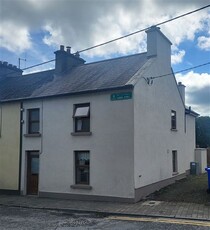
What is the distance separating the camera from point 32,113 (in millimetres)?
17094

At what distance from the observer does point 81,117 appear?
15.2 m

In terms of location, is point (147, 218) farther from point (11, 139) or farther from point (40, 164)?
point (11, 139)

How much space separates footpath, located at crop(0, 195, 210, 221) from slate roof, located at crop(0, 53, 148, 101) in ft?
17.1

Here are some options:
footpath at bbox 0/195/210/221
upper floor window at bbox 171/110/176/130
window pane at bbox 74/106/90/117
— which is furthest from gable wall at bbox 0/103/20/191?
upper floor window at bbox 171/110/176/130

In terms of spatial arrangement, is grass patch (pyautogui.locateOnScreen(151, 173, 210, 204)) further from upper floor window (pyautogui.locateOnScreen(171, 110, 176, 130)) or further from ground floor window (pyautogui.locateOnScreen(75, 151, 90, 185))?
upper floor window (pyautogui.locateOnScreen(171, 110, 176, 130))

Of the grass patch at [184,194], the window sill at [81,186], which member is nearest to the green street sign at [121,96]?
the window sill at [81,186]

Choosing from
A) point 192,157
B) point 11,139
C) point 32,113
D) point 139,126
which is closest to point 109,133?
point 139,126

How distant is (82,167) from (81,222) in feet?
15.9

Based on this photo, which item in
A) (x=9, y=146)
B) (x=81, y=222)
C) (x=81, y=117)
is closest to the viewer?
(x=81, y=222)

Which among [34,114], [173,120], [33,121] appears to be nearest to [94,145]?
[33,121]

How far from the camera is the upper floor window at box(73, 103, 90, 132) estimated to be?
1497cm

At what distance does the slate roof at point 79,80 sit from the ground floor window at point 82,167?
124 inches

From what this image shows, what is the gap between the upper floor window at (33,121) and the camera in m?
16.8

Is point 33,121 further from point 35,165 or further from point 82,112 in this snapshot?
point 82,112
